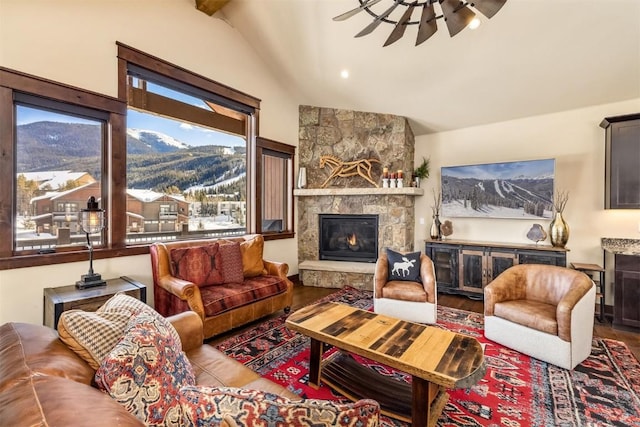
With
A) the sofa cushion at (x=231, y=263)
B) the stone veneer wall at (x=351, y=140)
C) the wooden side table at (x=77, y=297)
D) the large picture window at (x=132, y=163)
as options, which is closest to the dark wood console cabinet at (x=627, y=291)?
the stone veneer wall at (x=351, y=140)

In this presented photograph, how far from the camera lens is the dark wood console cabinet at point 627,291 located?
3.12 metres

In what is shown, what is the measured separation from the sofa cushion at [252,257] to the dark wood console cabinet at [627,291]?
13.5 ft

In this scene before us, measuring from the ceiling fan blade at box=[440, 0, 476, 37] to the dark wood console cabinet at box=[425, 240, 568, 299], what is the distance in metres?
3.10

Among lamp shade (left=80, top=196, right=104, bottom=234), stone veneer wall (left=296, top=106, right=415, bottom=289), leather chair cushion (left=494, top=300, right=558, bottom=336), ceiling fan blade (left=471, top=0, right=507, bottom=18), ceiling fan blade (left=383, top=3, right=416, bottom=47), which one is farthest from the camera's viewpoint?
stone veneer wall (left=296, top=106, right=415, bottom=289)

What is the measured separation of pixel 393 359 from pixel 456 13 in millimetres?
2391

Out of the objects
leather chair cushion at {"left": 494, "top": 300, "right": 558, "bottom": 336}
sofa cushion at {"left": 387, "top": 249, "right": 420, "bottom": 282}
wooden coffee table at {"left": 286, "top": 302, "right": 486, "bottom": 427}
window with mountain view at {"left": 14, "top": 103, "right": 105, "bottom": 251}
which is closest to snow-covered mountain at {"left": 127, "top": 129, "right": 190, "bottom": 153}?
window with mountain view at {"left": 14, "top": 103, "right": 105, "bottom": 251}

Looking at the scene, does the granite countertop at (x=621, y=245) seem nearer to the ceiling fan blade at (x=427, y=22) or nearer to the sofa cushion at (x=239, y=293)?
the ceiling fan blade at (x=427, y=22)

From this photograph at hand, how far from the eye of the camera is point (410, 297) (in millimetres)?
3281

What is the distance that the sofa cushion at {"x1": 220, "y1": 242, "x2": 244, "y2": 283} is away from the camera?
340cm

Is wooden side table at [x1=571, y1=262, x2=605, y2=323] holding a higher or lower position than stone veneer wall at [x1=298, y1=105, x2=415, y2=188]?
lower

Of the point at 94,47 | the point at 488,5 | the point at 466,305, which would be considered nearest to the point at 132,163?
the point at 94,47

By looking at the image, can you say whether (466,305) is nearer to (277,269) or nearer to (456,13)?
(277,269)

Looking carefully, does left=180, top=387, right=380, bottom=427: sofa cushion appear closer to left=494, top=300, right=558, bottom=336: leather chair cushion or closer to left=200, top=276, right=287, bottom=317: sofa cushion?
left=200, top=276, right=287, bottom=317: sofa cushion

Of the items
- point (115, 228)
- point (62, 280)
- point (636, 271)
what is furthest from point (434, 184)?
point (62, 280)
